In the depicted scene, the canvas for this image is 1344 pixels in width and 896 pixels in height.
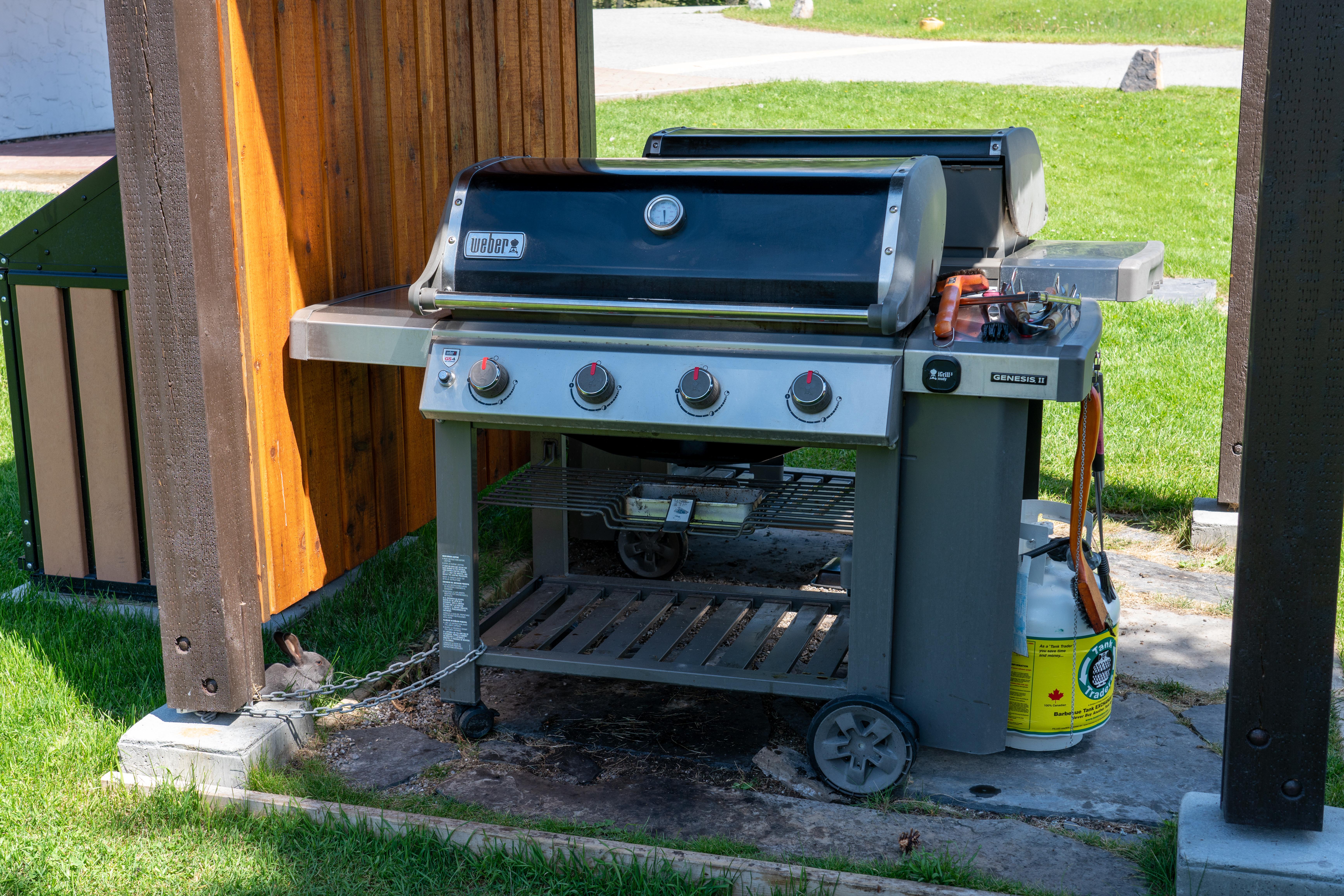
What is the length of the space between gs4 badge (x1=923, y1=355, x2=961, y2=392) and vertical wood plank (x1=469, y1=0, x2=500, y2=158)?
6.57 ft

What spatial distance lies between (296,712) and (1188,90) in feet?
54.6

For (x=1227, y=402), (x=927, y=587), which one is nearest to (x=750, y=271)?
(x=927, y=587)

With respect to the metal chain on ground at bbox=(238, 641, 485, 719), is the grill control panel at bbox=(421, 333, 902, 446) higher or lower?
higher

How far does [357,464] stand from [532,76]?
1649mm

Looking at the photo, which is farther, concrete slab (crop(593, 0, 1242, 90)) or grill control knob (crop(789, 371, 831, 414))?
concrete slab (crop(593, 0, 1242, 90))

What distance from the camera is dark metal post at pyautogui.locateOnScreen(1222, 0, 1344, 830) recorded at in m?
2.20

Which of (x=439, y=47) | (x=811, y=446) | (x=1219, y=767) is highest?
(x=439, y=47)

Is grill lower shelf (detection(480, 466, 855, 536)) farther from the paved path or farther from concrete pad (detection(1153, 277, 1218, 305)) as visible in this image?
the paved path

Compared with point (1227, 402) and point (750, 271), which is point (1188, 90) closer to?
point (1227, 402)

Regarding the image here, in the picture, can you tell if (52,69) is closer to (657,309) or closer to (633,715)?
(633,715)

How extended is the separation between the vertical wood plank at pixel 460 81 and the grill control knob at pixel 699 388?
4.74ft

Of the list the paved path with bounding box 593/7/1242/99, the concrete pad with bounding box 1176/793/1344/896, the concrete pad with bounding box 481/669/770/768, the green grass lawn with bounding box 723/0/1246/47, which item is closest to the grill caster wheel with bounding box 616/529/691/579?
the concrete pad with bounding box 481/669/770/768

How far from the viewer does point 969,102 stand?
Result: 611 inches

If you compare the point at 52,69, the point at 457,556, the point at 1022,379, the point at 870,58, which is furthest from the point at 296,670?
the point at 870,58
